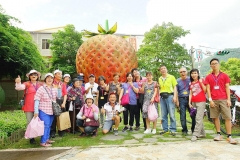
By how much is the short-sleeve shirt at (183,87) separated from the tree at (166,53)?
990cm

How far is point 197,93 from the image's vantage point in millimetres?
3998

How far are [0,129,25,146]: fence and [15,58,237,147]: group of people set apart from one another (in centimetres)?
48

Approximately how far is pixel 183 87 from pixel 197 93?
1.24ft

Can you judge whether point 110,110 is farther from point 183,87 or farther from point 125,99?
point 183,87

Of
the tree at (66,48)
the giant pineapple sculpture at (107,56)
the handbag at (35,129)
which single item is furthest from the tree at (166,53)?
the handbag at (35,129)

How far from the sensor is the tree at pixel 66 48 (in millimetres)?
16672

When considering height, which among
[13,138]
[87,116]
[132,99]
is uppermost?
[132,99]

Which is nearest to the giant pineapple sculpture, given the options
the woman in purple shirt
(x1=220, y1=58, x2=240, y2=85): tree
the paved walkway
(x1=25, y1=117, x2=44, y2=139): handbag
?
the woman in purple shirt

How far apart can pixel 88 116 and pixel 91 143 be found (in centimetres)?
68

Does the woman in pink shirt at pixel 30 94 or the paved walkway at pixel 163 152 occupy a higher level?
the woman in pink shirt at pixel 30 94

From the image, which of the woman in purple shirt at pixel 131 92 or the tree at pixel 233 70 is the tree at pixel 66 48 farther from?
the tree at pixel 233 70

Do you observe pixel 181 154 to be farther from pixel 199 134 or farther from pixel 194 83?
pixel 194 83

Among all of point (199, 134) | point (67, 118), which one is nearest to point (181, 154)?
point (199, 134)

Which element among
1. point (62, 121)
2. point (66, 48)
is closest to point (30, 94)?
point (62, 121)
